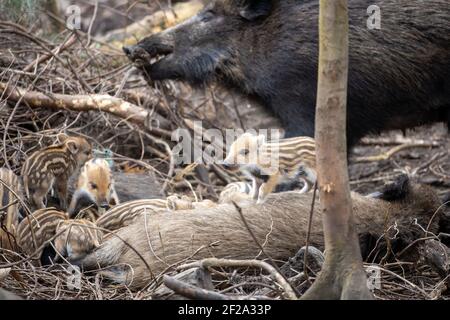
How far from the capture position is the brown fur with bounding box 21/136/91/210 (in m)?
6.31

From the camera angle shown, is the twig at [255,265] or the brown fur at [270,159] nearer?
the twig at [255,265]

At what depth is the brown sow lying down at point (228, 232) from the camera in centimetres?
545

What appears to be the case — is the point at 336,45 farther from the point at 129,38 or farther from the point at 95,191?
the point at 129,38

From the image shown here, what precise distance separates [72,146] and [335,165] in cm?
297

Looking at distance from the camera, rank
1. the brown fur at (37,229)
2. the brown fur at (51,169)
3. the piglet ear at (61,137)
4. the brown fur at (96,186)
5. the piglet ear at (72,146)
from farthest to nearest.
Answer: the piglet ear at (61,137)
the piglet ear at (72,146)
the brown fur at (96,186)
the brown fur at (51,169)
the brown fur at (37,229)

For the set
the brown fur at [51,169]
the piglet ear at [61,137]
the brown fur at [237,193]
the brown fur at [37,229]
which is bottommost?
the brown fur at [37,229]

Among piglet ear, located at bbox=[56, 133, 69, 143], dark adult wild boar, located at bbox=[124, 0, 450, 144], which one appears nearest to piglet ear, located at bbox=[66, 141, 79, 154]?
piglet ear, located at bbox=[56, 133, 69, 143]

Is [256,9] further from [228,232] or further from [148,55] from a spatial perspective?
[228,232]


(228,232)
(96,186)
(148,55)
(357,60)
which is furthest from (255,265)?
(148,55)

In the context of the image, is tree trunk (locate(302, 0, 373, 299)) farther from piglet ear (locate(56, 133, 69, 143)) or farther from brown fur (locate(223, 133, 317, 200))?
piglet ear (locate(56, 133, 69, 143))

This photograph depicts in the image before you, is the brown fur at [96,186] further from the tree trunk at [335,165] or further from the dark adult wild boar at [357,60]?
the tree trunk at [335,165]

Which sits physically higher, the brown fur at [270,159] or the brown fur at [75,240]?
the brown fur at [270,159]

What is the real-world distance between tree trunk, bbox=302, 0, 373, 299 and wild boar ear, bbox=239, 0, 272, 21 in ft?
11.1

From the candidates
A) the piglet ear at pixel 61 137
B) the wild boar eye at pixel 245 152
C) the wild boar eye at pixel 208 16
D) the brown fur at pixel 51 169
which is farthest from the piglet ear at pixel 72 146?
the wild boar eye at pixel 208 16
